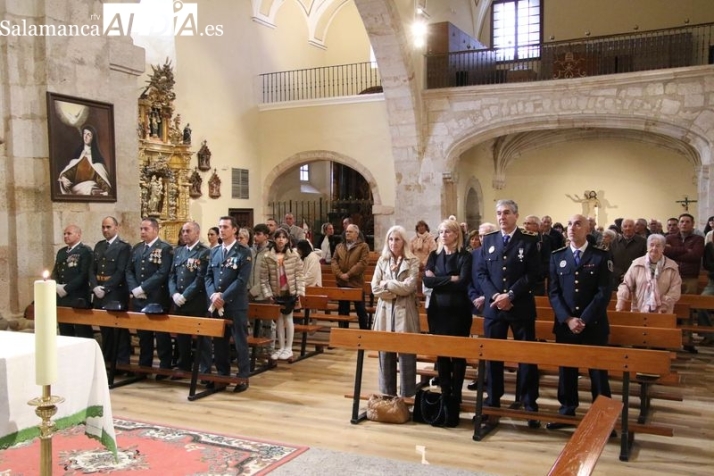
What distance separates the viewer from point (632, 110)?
1109 centimetres

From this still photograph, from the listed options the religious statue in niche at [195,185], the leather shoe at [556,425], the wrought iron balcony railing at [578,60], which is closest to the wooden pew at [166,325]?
the leather shoe at [556,425]

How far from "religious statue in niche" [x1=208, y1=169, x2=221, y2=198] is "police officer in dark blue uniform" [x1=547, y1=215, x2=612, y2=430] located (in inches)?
388

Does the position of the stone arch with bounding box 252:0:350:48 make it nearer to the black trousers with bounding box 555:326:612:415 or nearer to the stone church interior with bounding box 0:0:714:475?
the stone church interior with bounding box 0:0:714:475

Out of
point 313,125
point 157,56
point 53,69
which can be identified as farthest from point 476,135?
point 53,69

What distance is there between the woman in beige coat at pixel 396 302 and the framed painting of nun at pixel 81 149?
11.1 feet

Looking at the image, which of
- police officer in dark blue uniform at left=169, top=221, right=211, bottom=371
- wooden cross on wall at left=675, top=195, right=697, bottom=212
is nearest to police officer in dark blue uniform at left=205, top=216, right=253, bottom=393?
police officer in dark blue uniform at left=169, top=221, right=211, bottom=371

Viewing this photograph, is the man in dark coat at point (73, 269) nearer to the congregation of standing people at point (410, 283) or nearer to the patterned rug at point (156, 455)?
the congregation of standing people at point (410, 283)

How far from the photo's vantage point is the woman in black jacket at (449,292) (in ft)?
14.8

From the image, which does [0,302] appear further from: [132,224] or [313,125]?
[313,125]

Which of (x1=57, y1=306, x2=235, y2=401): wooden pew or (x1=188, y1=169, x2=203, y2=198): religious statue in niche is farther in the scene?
(x1=188, y1=169, x2=203, y2=198): religious statue in niche

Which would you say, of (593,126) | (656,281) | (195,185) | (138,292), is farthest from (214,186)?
(656,281)

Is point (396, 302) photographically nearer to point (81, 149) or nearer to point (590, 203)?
point (81, 149)

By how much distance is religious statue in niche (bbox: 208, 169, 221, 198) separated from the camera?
13188 mm

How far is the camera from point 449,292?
4.56 metres
